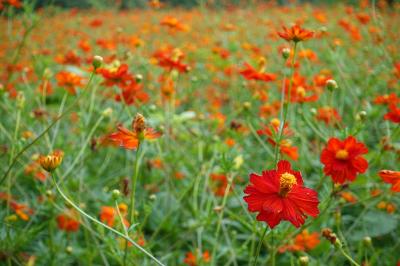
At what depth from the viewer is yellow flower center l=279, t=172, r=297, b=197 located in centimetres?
71

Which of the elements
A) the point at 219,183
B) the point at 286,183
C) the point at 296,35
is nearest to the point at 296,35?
the point at 296,35

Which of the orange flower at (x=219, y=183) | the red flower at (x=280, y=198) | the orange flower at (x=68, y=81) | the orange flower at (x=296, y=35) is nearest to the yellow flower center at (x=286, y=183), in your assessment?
the red flower at (x=280, y=198)

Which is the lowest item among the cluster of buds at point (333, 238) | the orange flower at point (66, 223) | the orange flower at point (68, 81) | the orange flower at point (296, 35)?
the orange flower at point (66, 223)

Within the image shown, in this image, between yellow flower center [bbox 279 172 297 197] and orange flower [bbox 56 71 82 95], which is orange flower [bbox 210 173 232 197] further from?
yellow flower center [bbox 279 172 297 197]

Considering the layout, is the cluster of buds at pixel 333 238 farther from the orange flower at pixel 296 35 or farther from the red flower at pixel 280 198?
the orange flower at pixel 296 35

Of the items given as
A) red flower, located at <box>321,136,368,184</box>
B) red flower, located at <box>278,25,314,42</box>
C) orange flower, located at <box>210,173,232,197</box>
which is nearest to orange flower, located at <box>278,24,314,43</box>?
red flower, located at <box>278,25,314,42</box>

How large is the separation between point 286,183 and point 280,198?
29 mm

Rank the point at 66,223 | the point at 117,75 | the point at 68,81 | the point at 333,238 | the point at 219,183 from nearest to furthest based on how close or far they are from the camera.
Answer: the point at 333,238 < the point at 117,75 < the point at 66,223 < the point at 68,81 < the point at 219,183

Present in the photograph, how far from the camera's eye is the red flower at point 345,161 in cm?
87

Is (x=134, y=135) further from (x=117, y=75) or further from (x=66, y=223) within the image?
(x=66, y=223)

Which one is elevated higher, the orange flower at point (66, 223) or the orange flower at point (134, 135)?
the orange flower at point (134, 135)

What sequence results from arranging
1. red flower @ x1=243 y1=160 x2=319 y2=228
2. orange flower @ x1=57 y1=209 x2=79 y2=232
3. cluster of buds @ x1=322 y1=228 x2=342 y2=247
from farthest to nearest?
orange flower @ x1=57 y1=209 x2=79 y2=232 < cluster of buds @ x1=322 y1=228 x2=342 y2=247 < red flower @ x1=243 y1=160 x2=319 y2=228

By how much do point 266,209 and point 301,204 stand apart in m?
0.08

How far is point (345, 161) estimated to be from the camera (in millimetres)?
884
